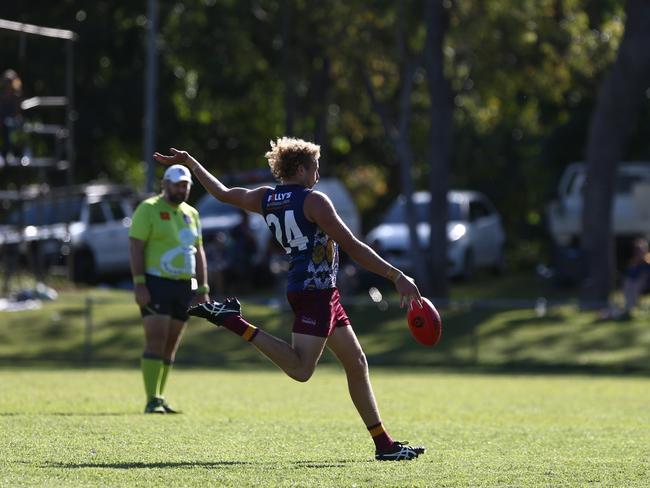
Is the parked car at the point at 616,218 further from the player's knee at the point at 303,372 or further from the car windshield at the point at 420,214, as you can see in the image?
the player's knee at the point at 303,372

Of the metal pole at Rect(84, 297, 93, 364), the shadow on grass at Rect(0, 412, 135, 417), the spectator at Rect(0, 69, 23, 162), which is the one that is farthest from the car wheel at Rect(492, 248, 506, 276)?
the shadow on grass at Rect(0, 412, 135, 417)

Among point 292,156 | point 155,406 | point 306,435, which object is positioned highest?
point 292,156

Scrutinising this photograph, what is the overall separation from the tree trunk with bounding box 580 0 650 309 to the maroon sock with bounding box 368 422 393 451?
60.4 ft

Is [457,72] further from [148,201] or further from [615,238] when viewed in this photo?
[148,201]

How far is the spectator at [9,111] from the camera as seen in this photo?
21.4 metres

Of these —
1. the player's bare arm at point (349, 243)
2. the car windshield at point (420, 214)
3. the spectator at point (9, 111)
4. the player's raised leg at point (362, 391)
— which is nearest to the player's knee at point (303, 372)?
the player's raised leg at point (362, 391)

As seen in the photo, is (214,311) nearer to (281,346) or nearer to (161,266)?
(281,346)

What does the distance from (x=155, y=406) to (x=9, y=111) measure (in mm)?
10875

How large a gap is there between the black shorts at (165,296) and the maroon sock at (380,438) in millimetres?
3561

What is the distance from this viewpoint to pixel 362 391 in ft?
29.2

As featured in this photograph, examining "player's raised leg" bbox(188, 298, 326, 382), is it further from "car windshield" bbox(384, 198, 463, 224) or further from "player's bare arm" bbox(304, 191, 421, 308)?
"car windshield" bbox(384, 198, 463, 224)

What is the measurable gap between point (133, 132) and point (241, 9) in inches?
293

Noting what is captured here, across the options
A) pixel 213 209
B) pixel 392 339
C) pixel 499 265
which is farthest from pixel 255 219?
pixel 392 339

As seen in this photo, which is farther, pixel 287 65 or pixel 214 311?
pixel 287 65
